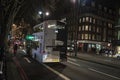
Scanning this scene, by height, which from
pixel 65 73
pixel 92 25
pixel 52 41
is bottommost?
pixel 65 73

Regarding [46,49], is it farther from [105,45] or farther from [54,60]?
[105,45]

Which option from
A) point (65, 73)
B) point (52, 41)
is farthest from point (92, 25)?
point (65, 73)

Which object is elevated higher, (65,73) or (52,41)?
(52,41)

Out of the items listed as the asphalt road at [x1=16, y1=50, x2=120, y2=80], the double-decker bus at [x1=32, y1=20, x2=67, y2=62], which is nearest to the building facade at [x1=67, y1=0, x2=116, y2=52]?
the double-decker bus at [x1=32, y1=20, x2=67, y2=62]

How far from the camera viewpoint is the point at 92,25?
88125 millimetres

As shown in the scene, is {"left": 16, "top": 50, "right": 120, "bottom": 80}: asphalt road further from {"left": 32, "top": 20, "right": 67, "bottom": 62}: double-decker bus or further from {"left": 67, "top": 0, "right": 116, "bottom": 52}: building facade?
{"left": 67, "top": 0, "right": 116, "bottom": 52}: building facade

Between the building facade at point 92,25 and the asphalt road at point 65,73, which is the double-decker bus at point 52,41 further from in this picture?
the building facade at point 92,25

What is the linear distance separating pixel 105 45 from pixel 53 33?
3002 inches

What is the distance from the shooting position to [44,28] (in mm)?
22531

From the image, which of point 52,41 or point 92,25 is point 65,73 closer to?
point 52,41

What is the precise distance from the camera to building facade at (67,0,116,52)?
287ft

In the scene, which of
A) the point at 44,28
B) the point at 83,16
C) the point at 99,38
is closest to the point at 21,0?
the point at 44,28

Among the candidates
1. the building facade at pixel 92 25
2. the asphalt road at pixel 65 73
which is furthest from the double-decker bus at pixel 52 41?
the building facade at pixel 92 25

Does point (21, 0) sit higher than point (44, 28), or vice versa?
point (21, 0)
